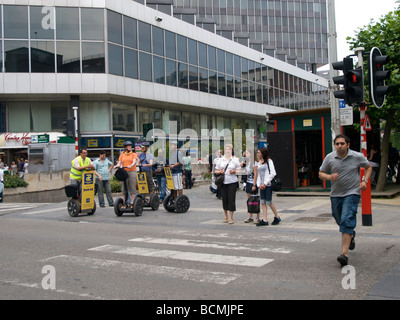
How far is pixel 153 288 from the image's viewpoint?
203 inches

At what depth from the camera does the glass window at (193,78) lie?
36938 millimetres

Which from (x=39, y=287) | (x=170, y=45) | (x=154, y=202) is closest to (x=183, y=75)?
(x=170, y=45)

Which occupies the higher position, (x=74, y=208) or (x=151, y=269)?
(x=74, y=208)

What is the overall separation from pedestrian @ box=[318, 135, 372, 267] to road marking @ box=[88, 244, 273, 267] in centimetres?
122

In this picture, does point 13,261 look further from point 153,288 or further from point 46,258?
point 153,288

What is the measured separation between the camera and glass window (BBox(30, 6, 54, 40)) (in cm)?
2909

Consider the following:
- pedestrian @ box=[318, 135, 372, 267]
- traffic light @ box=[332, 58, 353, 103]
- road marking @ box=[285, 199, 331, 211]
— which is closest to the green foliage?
road marking @ box=[285, 199, 331, 211]

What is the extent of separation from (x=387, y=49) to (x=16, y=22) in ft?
79.7

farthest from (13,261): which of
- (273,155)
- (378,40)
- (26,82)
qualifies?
(26,82)

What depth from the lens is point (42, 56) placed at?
29.2 meters

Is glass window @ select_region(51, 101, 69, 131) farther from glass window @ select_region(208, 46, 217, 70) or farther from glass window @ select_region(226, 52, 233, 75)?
glass window @ select_region(226, 52, 233, 75)

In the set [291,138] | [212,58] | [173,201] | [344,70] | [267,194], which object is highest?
[212,58]

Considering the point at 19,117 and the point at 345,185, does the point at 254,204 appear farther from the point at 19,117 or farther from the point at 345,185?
the point at 19,117

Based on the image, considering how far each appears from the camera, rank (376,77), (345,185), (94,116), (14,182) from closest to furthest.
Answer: (345,185)
(376,77)
(14,182)
(94,116)
